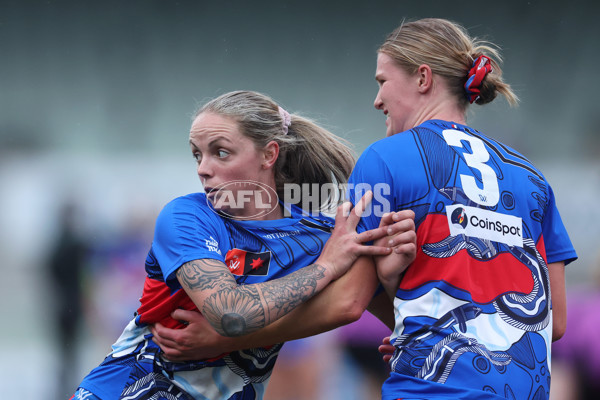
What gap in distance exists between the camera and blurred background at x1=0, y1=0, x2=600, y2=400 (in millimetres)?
5465

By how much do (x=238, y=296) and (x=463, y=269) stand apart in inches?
26.7

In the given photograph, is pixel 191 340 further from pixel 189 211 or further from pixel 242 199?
pixel 242 199

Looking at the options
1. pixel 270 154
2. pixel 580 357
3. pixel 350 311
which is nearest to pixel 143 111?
pixel 270 154

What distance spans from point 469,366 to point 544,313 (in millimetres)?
368

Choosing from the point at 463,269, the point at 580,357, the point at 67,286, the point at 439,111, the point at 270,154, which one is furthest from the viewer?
the point at 67,286

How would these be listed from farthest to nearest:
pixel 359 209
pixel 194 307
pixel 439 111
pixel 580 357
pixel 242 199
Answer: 1. pixel 580 357
2. pixel 242 199
3. pixel 194 307
4. pixel 439 111
5. pixel 359 209

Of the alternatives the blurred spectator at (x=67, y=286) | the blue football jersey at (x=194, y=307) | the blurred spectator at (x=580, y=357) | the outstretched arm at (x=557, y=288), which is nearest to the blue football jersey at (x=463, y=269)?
the outstretched arm at (x=557, y=288)

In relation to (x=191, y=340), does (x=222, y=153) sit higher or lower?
higher

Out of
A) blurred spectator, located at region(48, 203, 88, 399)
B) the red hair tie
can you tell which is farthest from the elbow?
blurred spectator, located at region(48, 203, 88, 399)

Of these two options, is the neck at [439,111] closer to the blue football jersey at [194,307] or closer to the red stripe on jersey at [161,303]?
the blue football jersey at [194,307]

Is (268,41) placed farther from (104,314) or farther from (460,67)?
(460,67)

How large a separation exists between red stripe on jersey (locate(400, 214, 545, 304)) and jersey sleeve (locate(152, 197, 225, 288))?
2.11 feet

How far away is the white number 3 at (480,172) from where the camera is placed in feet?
6.48

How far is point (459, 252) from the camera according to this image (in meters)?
1.91
